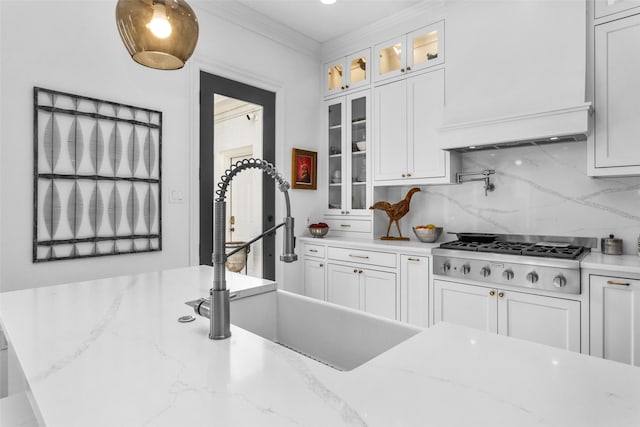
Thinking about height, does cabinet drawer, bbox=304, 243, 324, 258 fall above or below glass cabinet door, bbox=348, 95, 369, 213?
below

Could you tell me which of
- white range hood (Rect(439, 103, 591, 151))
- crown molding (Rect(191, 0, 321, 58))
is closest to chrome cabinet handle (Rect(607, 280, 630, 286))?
white range hood (Rect(439, 103, 591, 151))

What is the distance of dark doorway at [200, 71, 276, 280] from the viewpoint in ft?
9.36

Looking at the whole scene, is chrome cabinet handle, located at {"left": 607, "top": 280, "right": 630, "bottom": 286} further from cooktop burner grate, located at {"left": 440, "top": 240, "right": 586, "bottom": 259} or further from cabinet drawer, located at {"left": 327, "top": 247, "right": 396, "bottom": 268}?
cabinet drawer, located at {"left": 327, "top": 247, "right": 396, "bottom": 268}

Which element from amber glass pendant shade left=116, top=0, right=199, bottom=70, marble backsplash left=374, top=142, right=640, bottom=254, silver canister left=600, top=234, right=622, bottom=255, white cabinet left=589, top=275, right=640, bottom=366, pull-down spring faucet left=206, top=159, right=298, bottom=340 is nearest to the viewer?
pull-down spring faucet left=206, top=159, right=298, bottom=340

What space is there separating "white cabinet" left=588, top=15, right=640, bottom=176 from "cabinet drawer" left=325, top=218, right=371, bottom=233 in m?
1.82

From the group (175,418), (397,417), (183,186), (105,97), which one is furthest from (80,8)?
(397,417)

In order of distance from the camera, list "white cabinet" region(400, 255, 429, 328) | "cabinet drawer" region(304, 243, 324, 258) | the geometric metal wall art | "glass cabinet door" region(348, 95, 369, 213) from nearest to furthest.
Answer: the geometric metal wall art, "white cabinet" region(400, 255, 429, 328), "cabinet drawer" region(304, 243, 324, 258), "glass cabinet door" region(348, 95, 369, 213)

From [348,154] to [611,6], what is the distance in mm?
2194

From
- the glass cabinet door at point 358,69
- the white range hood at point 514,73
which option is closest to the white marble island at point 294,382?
the white range hood at point 514,73

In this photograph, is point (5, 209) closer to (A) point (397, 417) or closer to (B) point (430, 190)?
(A) point (397, 417)

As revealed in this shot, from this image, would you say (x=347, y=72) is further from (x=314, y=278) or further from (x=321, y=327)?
(x=321, y=327)

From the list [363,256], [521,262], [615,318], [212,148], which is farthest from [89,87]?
[615,318]

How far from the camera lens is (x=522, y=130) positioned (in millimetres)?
2391

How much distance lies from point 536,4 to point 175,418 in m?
2.94
